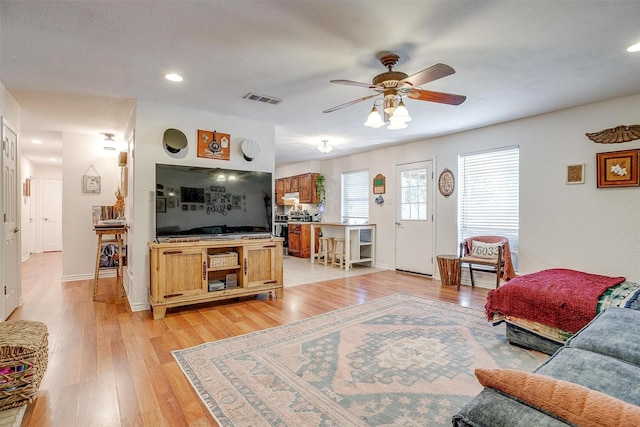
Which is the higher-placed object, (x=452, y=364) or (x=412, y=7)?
(x=412, y=7)

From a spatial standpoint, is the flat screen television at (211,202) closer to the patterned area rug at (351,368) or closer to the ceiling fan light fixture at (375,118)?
the patterned area rug at (351,368)

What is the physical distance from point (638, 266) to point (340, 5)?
4107 millimetres

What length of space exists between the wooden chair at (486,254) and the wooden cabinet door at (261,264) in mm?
2673

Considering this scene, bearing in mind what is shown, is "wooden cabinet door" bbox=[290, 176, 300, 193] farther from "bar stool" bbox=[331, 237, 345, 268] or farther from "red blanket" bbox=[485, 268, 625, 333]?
"red blanket" bbox=[485, 268, 625, 333]

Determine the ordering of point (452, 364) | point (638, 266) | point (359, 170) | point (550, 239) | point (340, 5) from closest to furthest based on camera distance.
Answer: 1. point (340, 5)
2. point (452, 364)
3. point (638, 266)
4. point (550, 239)
5. point (359, 170)

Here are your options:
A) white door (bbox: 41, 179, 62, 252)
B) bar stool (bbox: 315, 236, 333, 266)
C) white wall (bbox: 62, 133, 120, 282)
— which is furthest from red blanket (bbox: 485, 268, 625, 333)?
white door (bbox: 41, 179, 62, 252)

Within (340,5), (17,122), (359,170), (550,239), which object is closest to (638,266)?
(550,239)

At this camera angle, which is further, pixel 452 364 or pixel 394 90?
pixel 394 90

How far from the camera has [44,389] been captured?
6.70 ft

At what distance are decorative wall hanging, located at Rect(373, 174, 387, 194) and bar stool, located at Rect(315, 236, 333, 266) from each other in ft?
4.53

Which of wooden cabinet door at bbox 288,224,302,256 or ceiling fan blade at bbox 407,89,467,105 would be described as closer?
ceiling fan blade at bbox 407,89,467,105

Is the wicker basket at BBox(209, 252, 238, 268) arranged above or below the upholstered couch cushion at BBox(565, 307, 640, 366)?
above

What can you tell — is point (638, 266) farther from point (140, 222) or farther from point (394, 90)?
point (140, 222)

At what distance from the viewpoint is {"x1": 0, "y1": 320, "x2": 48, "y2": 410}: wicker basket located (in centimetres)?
172
